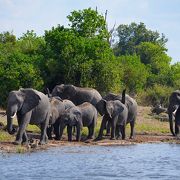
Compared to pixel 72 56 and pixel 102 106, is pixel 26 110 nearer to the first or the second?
pixel 102 106

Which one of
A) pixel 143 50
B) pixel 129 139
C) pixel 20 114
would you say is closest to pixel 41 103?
pixel 20 114

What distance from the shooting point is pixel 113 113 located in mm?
28328

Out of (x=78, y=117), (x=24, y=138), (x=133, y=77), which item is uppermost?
(x=133, y=77)

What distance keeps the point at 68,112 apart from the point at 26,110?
137 inches

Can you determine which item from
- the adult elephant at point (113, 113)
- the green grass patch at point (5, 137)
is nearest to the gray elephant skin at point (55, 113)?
the adult elephant at point (113, 113)

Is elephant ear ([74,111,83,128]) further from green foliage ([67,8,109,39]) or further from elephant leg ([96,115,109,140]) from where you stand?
green foliage ([67,8,109,39])

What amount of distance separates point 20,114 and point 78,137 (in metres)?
3.77

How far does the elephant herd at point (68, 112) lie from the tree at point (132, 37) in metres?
59.1

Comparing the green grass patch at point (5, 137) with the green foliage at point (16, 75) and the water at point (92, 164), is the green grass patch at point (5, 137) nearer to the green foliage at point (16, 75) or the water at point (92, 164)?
the water at point (92, 164)

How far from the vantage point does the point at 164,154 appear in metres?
24.3

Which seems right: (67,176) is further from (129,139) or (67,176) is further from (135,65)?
(135,65)

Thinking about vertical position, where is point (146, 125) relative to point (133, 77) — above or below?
below

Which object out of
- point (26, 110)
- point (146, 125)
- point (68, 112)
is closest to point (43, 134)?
point (26, 110)

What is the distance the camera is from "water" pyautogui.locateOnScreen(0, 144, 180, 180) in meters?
18.3
